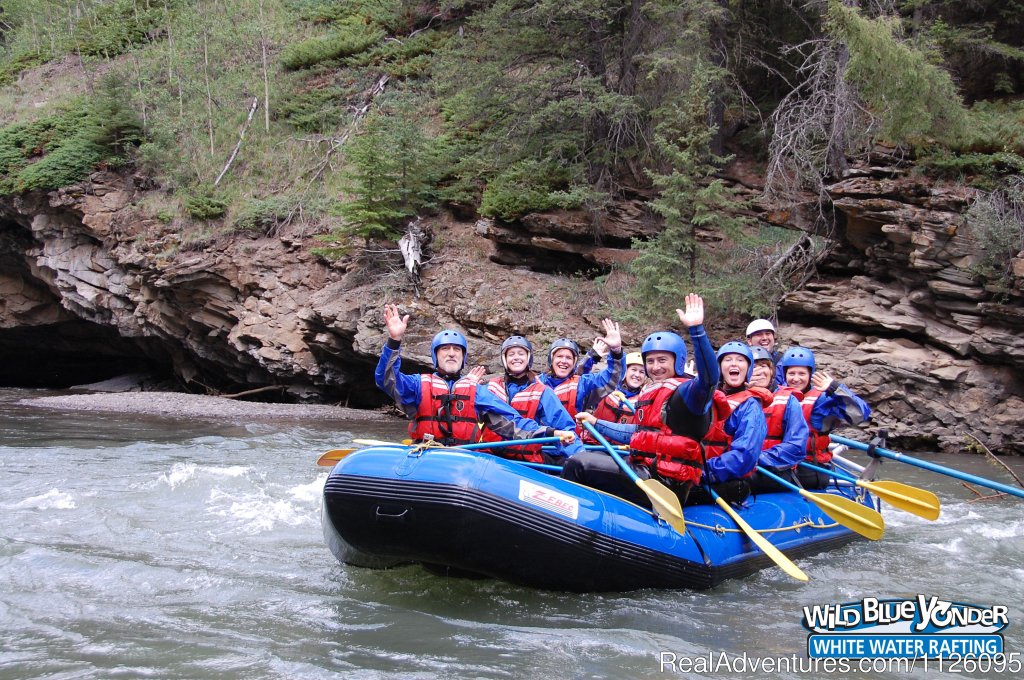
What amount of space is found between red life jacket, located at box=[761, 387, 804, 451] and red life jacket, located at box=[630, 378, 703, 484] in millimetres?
1407

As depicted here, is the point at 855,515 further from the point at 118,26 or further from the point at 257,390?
the point at 118,26

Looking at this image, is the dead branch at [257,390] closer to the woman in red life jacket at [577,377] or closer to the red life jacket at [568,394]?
the woman in red life jacket at [577,377]

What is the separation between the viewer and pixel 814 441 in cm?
671

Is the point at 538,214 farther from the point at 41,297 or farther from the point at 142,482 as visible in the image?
the point at 41,297

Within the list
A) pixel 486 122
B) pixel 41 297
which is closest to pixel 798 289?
pixel 486 122

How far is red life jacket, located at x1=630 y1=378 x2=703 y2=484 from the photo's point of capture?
510cm

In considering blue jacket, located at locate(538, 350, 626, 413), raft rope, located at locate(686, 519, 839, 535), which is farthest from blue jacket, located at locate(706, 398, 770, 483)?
blue jacket, located at locate(538, 350, 626, 413)

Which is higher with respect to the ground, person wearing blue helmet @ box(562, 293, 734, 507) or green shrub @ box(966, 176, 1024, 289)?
green shrub @ box(966, 176, 1024, 289)

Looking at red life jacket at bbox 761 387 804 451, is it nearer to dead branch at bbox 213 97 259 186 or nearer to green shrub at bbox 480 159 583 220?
green shrub at bbox 480 159 583 220

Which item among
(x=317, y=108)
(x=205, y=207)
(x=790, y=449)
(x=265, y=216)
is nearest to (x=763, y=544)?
(x=790, y=449)

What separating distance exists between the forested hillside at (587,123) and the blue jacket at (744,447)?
6090 millimetres

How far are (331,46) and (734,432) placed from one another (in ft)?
62.7

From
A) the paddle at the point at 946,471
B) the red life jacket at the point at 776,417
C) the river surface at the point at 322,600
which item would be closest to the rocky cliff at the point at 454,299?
the river surface at the point at 322,600

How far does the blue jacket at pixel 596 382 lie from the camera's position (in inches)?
289
